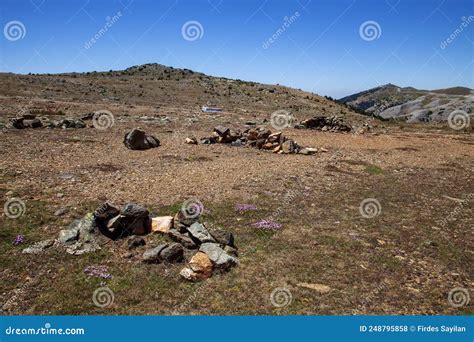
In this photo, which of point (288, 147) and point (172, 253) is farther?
point (288, 147)

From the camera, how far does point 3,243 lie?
11.3 m

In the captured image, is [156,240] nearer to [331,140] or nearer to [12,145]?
[12,145]

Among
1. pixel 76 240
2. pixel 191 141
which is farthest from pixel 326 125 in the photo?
pixel 76 240
